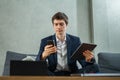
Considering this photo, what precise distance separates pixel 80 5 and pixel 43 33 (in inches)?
25.2

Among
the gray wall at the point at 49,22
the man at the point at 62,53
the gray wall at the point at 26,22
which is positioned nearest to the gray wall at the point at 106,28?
the gray wall at the point at 49,22

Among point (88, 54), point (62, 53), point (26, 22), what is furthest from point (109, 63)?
point (26, 22)

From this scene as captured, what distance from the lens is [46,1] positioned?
315 centimetres

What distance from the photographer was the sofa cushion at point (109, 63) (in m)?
2.62

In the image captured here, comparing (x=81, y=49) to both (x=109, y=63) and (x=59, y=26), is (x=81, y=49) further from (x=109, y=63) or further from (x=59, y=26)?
(x=109, y=63)

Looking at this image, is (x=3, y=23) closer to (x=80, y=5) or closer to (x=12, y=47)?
(x=12, y=47)

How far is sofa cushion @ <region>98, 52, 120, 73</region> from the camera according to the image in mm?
2623

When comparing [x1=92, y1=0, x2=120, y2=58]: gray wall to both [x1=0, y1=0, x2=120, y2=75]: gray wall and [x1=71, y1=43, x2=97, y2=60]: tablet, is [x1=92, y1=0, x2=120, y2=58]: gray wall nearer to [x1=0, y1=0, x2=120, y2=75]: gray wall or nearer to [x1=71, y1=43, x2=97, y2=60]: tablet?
[x1=0, y1=0, x2=120, y2=75]: gray wall

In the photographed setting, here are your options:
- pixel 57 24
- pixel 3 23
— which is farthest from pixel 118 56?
pixel 3 23

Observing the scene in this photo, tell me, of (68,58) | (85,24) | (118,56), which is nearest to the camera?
(68,58)

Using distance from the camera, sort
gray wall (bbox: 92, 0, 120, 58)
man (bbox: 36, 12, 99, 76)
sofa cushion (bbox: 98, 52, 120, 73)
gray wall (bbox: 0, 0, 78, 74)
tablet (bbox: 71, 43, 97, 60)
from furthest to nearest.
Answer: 1. gray wall (bbox: 92, 0, 120, 58)
2. gray wall (bbox: 0, 0, 78, 74)
3. sofa cushion (bbox: 98, 52, 120, 73)
4. man (bbox: 36, 12, 99, 76)
5. tablet (bbox: 71, 43, 97, 60)

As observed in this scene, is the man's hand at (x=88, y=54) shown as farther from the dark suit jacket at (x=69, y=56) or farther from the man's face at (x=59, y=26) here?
the man's face at (x=59, y=26)

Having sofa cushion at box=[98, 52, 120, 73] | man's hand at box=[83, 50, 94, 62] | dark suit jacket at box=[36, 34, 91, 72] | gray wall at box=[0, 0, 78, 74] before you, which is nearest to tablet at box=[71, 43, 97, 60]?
man's hand at box=[83, 50, 94, 62]

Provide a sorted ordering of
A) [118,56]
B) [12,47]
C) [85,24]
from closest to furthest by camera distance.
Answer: [118,56] → [12,47] → [85,24]
